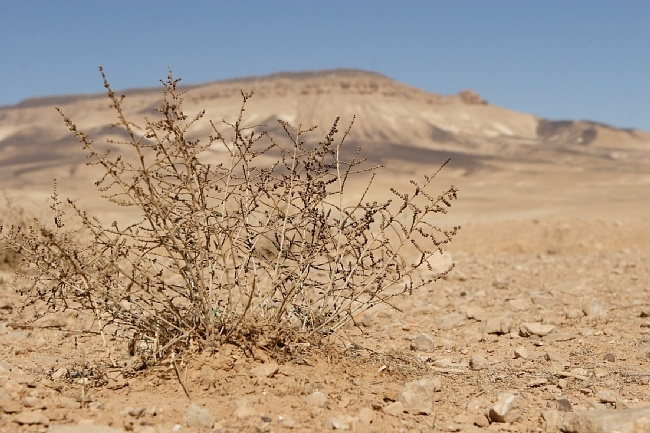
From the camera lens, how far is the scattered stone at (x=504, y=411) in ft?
10.5

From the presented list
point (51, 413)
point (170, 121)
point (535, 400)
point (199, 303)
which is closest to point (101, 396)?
point (51, 413)

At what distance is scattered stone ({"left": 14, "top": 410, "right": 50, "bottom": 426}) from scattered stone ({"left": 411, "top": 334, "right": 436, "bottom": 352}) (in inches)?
95.1

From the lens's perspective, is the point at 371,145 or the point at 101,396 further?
the point at 371,145

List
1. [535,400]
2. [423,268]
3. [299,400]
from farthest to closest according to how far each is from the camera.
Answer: [423,268] → [535,400] → [299,400]

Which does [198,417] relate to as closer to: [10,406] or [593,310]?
[10,406]

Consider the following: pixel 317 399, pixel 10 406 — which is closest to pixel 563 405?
pixel 317 399

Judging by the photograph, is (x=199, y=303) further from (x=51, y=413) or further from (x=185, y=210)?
(x=51, y=413)

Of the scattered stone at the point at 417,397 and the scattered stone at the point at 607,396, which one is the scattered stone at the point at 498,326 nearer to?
the scattered stone at the point at 607,396

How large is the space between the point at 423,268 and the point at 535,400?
5395mm

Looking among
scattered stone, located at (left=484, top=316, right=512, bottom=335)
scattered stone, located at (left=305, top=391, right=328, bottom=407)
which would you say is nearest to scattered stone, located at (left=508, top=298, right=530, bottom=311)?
scattered stone, located at (left=484, top=316, right=512, bottom=335)

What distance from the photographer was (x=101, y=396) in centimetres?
330

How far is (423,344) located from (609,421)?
176cm

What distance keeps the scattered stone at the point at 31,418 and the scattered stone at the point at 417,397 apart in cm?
146

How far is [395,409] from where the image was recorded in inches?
128
